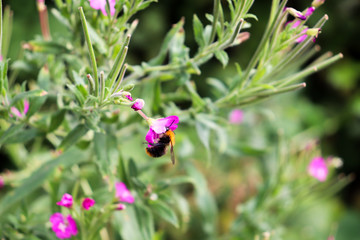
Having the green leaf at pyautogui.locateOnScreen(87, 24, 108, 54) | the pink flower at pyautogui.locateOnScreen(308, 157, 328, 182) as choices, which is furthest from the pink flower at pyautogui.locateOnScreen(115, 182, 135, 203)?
the pink flower at pyautogui.locateOnScreen(308, 157, 328, 182)

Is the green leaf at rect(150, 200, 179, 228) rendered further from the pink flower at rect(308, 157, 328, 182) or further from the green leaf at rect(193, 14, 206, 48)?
the pink flower at rect(308, 157, 328, 182)

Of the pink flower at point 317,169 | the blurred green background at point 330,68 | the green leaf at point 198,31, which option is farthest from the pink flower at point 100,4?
the blurred green background at point 330,68

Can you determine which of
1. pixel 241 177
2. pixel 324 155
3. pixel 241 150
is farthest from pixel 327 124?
pixel 241 150

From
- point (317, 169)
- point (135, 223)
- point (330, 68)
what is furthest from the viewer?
point (330, 68)

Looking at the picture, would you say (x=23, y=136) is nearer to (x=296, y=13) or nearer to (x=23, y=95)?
(x=23, y=95)

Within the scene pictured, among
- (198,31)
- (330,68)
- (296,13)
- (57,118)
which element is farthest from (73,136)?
(330,68)

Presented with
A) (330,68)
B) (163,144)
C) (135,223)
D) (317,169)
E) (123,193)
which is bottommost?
(330,68)
